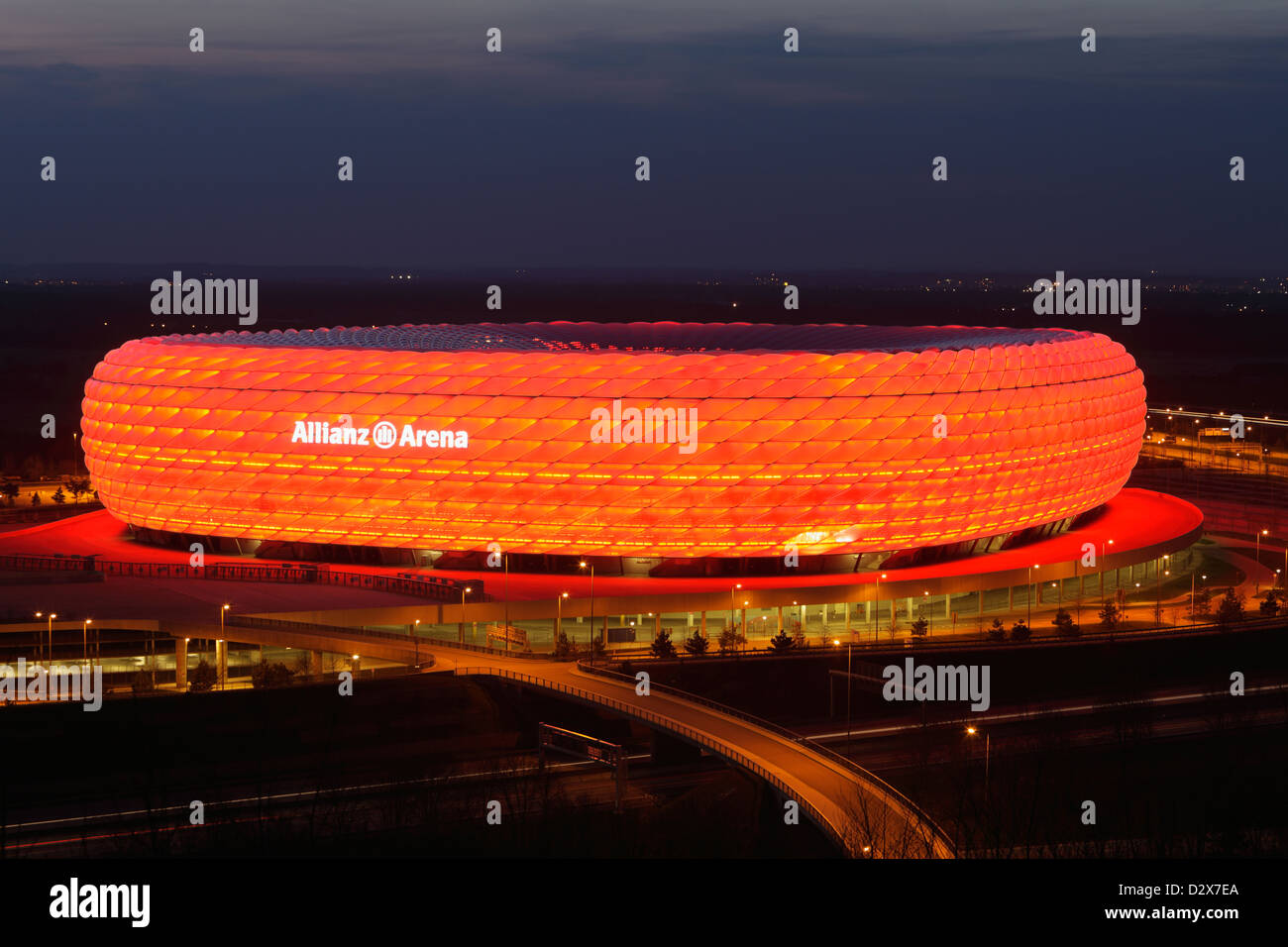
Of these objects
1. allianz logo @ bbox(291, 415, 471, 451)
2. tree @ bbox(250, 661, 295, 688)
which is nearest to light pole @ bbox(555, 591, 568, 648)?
allianz logo @ bbox(291, 415, 471, 451)

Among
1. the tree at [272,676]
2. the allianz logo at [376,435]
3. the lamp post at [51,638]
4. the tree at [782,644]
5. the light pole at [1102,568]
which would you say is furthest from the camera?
the light pole at [1102,568]

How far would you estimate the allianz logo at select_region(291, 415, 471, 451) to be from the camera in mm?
59000

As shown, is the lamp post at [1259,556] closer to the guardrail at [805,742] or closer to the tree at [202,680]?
the guardrail at [805,742]

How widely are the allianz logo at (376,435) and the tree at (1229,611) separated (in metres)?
27.6

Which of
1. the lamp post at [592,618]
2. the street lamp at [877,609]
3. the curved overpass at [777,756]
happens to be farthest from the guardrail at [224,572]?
the street lamp at [877,609]

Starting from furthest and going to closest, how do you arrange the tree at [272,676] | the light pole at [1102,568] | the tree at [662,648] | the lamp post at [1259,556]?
the lamp post at [1259,556]
the light pole at [1102,568]
the tree at [662,648]
the tree at [272,676]

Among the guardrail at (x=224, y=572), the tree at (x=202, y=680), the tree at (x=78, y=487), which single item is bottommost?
the tree at (x=202, y=680)

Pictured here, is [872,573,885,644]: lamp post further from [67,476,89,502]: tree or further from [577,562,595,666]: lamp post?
[67,476,89,502]: tree

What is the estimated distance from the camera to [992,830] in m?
36.3

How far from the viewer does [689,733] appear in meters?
43.4

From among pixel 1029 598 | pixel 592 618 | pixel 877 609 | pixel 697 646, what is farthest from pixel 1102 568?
pixel 592 618

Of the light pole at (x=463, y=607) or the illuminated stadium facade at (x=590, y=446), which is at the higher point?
the illuminated stadium facade at (x=590, y=446)

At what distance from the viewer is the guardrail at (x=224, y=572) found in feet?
190
